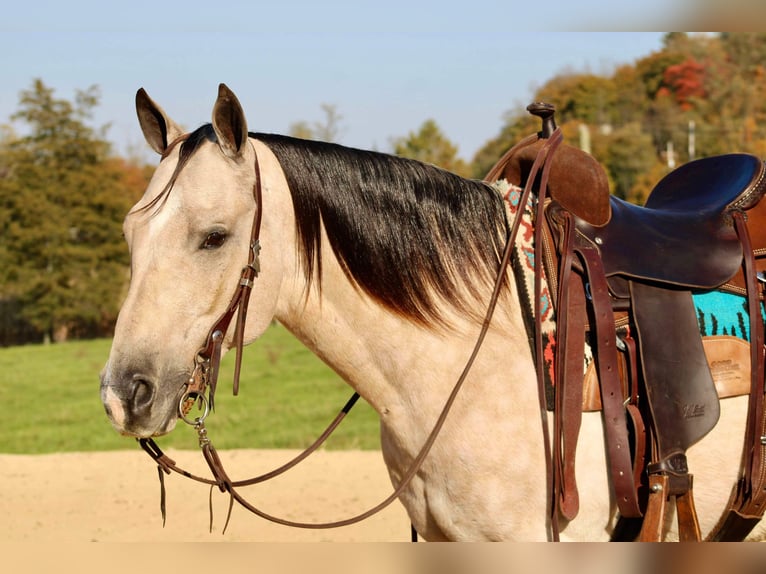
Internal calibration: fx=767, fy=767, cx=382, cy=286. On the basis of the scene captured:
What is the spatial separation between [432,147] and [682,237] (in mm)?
21426

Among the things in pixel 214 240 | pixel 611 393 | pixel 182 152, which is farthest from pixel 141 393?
pixel 611 393

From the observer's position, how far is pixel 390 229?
229cm

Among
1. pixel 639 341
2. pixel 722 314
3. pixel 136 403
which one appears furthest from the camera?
pixel 722 314

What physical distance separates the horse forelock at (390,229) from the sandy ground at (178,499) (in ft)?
10.6

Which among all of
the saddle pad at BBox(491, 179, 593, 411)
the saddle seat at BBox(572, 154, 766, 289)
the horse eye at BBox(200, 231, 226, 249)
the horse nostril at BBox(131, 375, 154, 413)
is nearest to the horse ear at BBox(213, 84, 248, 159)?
the horse eye at BBox(200, 231, 226, 249)

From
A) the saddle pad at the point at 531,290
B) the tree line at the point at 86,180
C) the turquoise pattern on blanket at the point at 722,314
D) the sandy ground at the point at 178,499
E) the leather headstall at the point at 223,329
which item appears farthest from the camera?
the tree line at the point at 86,180

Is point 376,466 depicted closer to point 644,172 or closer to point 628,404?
point 628,404

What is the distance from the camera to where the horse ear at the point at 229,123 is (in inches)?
81.7

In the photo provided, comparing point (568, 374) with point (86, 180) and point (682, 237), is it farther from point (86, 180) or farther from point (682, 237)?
point (86, 180)

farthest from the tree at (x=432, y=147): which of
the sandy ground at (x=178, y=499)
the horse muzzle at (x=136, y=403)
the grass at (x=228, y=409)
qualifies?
the horse muzzle at (x=136, y=403)

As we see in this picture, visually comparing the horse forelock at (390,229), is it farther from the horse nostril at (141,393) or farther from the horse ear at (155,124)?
the horse nostril at (141,393)

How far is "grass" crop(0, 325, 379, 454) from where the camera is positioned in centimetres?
895

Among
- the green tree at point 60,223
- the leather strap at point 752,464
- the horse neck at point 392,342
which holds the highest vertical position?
the green tree at point 60,223

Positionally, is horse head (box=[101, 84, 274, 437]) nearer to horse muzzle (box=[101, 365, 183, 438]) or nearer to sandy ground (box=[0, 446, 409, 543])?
horse muzzle (box=[101, 365, 183, 438])
